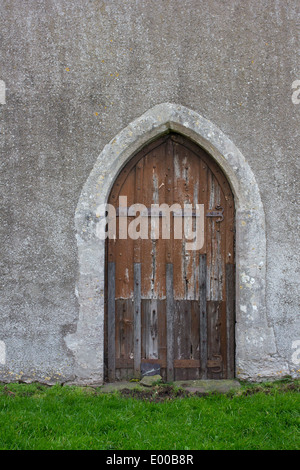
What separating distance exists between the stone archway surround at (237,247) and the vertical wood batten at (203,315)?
34 cm

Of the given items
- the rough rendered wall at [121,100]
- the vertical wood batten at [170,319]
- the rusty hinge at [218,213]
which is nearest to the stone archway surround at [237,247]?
the rough rendered wall at [121,100]

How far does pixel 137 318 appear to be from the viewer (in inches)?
161

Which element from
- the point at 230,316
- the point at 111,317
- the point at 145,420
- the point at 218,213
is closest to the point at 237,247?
the point at 218,213

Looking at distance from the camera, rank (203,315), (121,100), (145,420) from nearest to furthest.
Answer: (145,420) < (121,100) < (203,315)

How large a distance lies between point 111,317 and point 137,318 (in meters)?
0.27

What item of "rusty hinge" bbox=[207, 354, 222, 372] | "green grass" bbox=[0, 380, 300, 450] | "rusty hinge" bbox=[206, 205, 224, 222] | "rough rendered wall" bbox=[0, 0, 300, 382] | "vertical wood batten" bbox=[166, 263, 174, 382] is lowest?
"green grass" bbox=[0, 380, 300, 450]

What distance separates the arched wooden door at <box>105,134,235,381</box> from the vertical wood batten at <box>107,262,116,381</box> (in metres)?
0.01

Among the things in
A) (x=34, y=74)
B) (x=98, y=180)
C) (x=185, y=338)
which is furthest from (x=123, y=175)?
(x=185, y=338)

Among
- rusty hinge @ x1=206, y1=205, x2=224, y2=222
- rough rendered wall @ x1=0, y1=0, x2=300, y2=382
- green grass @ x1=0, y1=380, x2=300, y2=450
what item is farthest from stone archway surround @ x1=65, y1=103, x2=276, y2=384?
green grass @ x1=0, y1=380, x2=300, y2=450

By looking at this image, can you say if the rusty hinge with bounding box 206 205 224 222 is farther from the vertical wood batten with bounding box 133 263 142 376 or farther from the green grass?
the green grass

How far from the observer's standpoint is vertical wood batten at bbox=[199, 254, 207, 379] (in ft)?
13.4

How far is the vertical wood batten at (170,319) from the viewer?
407cm

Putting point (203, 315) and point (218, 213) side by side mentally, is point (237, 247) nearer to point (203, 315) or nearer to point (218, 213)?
point (218, 213)

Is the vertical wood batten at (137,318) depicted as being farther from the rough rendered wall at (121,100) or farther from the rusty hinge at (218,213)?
the rusty hinge at (218,213)
